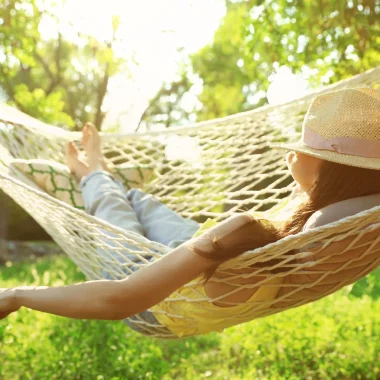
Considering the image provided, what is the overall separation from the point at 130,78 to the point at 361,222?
5.25m

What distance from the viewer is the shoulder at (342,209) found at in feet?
3.79

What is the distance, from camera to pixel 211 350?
8.87 ft

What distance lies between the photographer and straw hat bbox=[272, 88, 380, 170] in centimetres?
117

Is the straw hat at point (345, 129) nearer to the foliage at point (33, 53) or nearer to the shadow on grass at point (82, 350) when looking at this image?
the shadow on grass at point (82, 350)

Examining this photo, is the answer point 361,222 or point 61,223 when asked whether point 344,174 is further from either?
point 61,223

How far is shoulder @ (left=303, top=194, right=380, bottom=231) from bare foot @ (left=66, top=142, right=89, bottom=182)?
117 centimetres

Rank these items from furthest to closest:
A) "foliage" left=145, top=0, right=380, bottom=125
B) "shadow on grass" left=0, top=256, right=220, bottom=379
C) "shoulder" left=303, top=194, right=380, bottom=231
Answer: "foliage" left=145, top=0, right=380, bottom=125
"shadow on grass" left=0, top=256, right=220, bottom=379
"shoulder" left=303, top=194, right=380, bottom=231

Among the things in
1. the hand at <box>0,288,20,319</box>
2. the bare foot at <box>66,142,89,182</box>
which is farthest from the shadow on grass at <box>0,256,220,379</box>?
the hand at <box>0,288,20,319</box>

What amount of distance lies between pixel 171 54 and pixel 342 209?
30.1 feet

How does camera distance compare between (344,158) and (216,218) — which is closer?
(344,158)

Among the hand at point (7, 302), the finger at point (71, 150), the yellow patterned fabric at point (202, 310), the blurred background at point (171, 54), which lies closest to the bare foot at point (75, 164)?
the finger at point (71, 150)

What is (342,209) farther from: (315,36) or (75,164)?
(315,36)

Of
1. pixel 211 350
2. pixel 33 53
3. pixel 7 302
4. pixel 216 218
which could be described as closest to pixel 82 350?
pixel 211 350

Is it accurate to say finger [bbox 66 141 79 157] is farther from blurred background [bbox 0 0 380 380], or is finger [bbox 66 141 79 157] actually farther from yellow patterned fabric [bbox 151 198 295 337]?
yellow patterned fabric [bbox 151 198 295 337]
